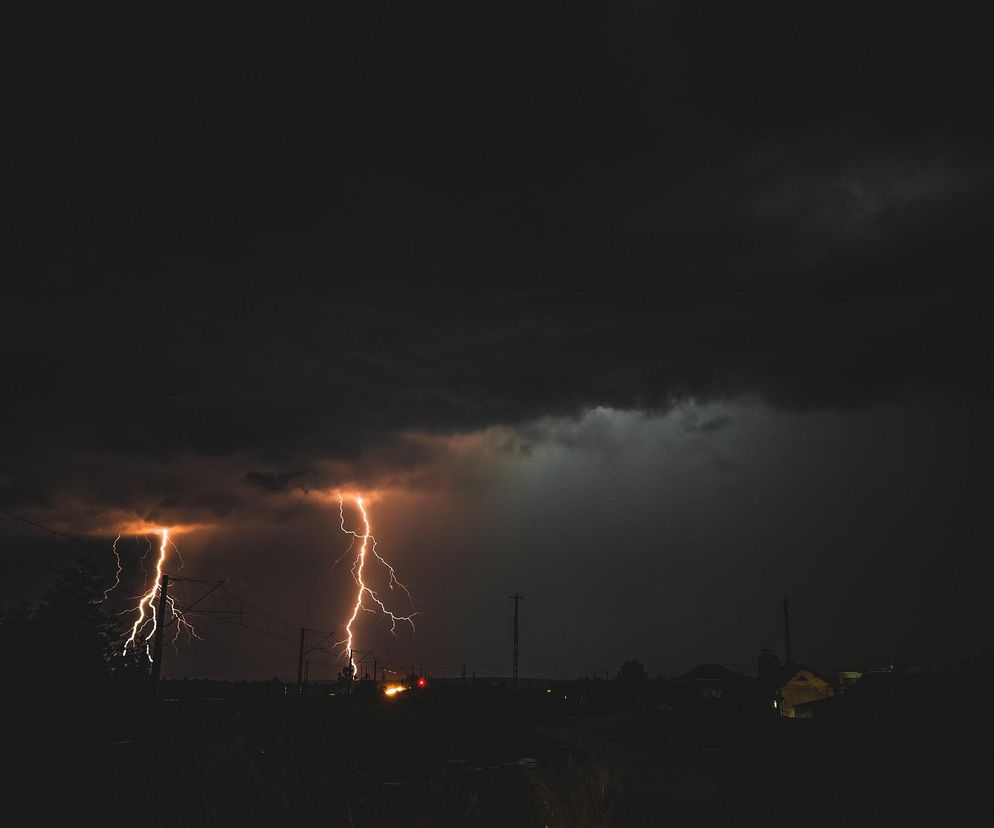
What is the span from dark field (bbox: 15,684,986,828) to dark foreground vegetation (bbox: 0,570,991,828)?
0.07 meters

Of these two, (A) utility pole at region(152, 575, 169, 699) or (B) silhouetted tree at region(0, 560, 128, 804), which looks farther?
(A) utility pole at region(152, 575, 169, 699)

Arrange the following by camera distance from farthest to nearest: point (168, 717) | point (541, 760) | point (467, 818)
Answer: point (168, 717), point (541, 760), point (467, 818)

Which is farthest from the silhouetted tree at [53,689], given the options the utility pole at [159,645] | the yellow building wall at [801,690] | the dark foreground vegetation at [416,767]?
the yellow building wall at [801,690]

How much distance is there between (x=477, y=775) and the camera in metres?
22.0

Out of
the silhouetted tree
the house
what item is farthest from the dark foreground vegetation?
the house

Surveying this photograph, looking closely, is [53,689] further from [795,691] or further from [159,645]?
[795,691]

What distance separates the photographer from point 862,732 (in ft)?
92.3

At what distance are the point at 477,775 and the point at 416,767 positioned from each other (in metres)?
2.10

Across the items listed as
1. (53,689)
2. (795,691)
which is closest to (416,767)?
(53,689)

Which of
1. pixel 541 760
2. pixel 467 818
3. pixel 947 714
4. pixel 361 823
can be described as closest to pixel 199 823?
pixel 361 823

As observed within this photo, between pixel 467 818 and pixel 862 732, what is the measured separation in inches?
865

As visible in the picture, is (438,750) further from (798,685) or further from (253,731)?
(798,685)

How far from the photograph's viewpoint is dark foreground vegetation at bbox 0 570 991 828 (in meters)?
11.4

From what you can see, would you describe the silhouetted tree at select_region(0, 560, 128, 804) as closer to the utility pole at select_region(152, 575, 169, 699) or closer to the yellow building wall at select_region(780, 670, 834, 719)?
the utility pole at select_region(152, 575, 169, 699)
